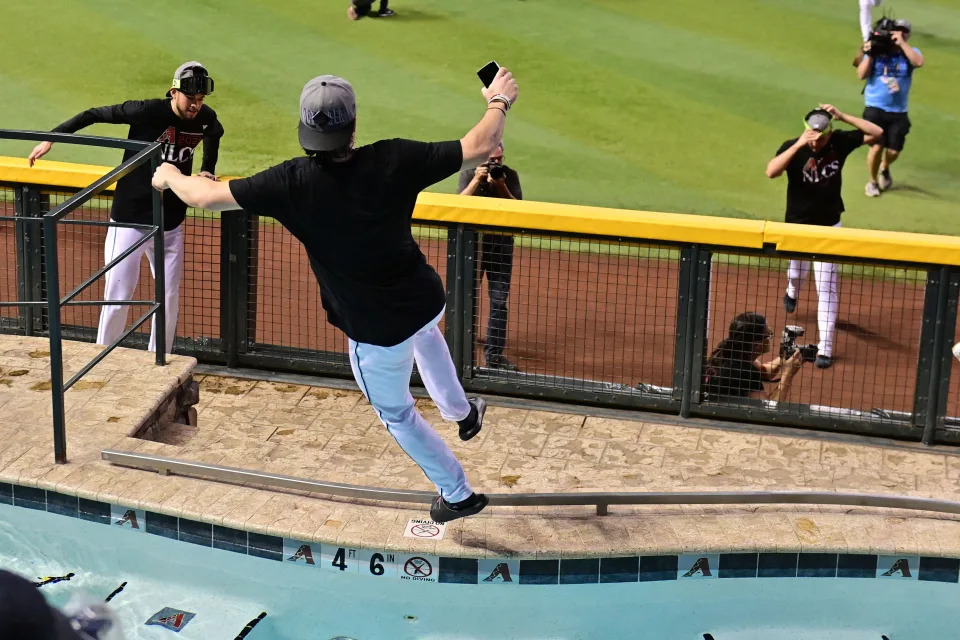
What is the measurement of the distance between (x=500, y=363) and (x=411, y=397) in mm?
2471

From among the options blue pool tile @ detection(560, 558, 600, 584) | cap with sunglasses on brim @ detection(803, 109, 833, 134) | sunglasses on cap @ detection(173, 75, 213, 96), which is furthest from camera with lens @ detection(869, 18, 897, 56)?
blue pool tile @ detection(560, 558, 600, 584)

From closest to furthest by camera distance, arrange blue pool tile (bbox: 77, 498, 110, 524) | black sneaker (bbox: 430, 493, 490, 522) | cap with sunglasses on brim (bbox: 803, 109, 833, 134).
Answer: black sneaker (bbox: 430, 493, 490, 522) < blue pool tile (bbox: 77, 498, 110, 524) < cap with sunglasses on brim (bbox: 803, 109, 833, 134)

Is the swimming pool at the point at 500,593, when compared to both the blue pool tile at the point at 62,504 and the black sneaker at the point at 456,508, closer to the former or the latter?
the blue pool tile at the point at 62,504

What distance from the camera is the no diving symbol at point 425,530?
19.1 feet

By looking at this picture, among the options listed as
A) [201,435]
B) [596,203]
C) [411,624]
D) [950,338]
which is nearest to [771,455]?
[950,338]

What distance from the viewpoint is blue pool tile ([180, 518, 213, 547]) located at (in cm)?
603

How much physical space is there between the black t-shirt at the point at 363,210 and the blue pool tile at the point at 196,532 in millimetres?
1455

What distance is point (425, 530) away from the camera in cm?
587

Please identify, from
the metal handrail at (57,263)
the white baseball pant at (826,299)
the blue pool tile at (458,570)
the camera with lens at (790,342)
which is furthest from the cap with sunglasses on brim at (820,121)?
the blue pool tile at (458,570)

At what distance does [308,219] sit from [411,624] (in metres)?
1.96

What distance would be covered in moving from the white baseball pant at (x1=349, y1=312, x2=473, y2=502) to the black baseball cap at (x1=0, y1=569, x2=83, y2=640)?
288 cm

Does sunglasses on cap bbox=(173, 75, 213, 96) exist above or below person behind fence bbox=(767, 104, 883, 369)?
above

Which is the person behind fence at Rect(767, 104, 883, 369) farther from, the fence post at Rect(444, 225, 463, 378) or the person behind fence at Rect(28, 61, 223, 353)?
the person behind fence at Rect(28, 61, 223, 353)

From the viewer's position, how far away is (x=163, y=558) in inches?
242
